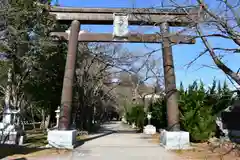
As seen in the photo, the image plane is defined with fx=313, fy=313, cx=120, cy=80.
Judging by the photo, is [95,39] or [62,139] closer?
[62,139]

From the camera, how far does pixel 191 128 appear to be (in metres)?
16.3

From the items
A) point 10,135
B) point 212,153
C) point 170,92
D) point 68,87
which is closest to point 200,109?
point 170,92

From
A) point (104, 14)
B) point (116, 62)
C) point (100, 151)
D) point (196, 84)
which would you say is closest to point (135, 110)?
point (116, 62)

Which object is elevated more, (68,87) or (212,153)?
(68,87)

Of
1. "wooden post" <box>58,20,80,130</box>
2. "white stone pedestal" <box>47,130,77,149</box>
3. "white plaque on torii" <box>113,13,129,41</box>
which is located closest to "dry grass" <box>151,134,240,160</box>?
"white stone pedestal" <box>47,130,77,149</box>

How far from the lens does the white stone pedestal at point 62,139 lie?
1381 cm

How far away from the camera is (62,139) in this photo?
13961 millimetres

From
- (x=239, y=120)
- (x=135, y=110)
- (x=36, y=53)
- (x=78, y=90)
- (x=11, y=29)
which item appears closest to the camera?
(x=11, y=29)

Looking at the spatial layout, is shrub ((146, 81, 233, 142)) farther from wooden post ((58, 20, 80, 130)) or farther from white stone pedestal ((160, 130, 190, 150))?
wooden post ((58, 20, 80, 130))

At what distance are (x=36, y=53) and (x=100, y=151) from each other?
24.0ft

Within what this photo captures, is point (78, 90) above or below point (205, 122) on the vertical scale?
above

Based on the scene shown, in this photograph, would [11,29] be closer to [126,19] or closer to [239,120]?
[126,19]

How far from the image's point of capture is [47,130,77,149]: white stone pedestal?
13.8m

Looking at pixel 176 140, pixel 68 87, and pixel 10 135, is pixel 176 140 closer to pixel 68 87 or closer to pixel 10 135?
pixel 68 87
